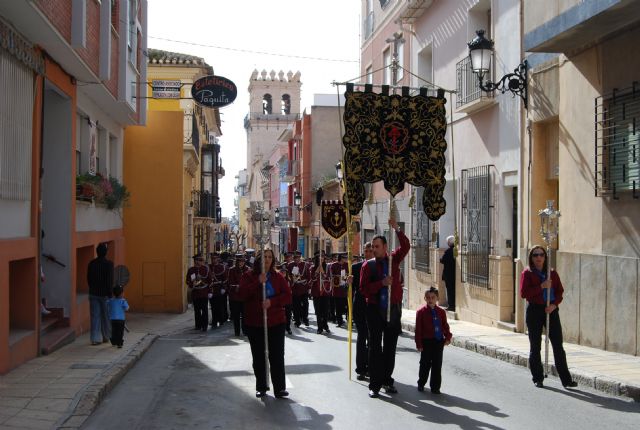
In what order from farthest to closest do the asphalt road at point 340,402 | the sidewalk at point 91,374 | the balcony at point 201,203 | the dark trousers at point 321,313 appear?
the balcony at point 201,203, the dark trousers at point 321,313, the sidewalk at point 91,374, the asphalt road at point 340,402

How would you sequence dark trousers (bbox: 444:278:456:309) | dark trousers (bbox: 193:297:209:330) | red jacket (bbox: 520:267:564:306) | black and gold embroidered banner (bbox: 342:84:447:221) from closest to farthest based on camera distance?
red jacket (bbox: 520:267:564:306)
black and gold embroidered banner (bbox: 342:84:447:221)
dark trousers (bbox: 193:297:209:330)
dark trousers (bbox: 444:278:456:309)

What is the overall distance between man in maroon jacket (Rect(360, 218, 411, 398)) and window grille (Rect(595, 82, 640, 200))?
4.29 metres

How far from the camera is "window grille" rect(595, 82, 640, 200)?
11.1m

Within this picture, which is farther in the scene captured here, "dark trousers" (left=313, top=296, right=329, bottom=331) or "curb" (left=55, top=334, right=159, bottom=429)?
"dark trousers" (left=313, top=296, right=329, bottom=331)

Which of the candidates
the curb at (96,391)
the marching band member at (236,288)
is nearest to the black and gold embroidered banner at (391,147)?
the curb at (96,391)

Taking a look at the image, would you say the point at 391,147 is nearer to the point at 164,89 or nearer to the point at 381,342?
the point at 381,342

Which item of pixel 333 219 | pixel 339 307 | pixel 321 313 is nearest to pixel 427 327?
pixel 321 313

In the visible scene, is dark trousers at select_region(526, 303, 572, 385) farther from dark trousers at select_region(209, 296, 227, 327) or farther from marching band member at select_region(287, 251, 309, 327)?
→ dark trousers at select_region(209, 296, 227, 327)

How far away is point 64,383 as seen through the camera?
9336 millimetres

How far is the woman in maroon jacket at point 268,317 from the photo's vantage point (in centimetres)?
883

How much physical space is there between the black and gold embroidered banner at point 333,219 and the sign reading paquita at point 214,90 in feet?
14.8

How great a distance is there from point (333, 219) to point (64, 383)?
13.4 m

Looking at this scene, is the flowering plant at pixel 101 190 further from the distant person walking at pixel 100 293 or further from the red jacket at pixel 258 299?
the red jacket at pixel 258 299

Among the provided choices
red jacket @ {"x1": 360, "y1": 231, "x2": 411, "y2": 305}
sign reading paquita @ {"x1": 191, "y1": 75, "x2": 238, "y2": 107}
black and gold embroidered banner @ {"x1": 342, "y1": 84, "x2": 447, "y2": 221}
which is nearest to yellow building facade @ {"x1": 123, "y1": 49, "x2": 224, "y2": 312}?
sign reading paquita @ {"x1": 191, "y1": 75, "x2": 238, "y2": 107}
